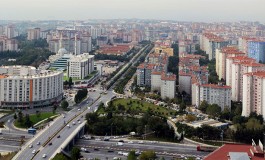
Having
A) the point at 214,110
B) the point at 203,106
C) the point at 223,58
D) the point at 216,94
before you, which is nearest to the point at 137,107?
the point at 203,106

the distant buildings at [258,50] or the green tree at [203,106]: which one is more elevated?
the distant buildings at [258,50]

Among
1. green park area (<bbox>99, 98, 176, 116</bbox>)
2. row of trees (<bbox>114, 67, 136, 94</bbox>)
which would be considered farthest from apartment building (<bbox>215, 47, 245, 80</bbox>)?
green park area (<bbox>99, 98, 176, 116</bbox>)

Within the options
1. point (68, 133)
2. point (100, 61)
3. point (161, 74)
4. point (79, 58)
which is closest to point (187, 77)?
point (161, 74)

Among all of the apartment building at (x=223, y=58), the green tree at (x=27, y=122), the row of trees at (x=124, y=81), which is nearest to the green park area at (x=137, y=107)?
the row of trees at (x=124, y=81)

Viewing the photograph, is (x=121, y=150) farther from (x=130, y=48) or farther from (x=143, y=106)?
(x=130, y=48)

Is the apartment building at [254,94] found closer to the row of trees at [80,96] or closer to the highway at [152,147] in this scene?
the highway at [152,147]

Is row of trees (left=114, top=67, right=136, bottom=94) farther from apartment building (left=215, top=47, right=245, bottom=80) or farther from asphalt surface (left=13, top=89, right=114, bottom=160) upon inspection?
apartment building (left=215, top=47, right=245, bottom=80)

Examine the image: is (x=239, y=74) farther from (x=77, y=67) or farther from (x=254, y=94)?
(x=77, y=67)
